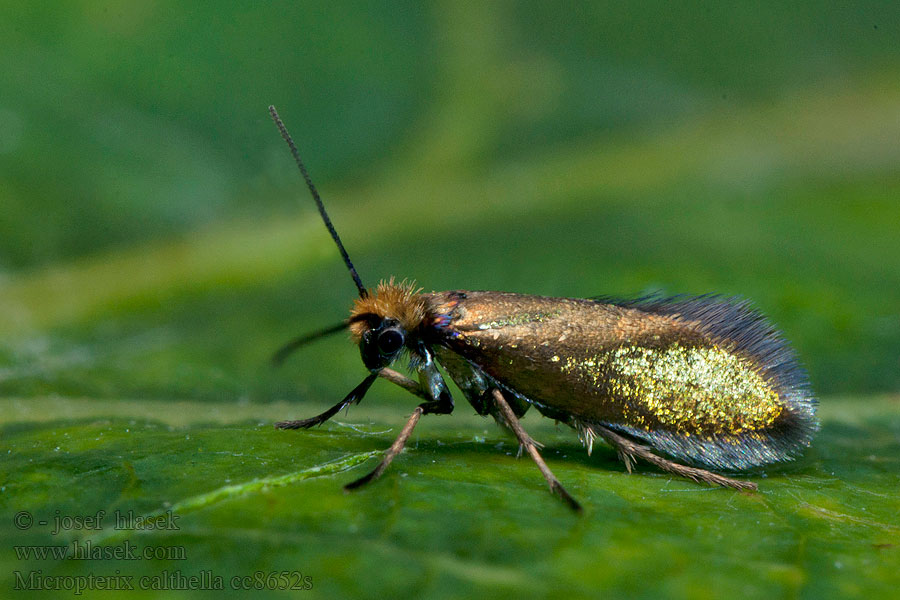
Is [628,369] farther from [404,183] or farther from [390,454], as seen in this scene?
[404,183]

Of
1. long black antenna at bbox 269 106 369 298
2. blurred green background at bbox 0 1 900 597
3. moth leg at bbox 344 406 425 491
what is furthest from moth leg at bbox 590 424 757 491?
long black antenna at bbox 269 106 369 298

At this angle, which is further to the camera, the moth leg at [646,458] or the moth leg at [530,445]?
the moth leg at [646,458]

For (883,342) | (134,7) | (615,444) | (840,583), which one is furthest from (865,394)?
(134,7)

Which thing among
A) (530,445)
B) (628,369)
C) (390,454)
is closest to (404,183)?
(628,369)

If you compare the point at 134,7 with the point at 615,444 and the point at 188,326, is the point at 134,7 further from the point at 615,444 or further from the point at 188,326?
the point at 615,444

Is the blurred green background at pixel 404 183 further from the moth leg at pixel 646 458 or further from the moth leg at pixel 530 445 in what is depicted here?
the moth leg at pixel 530 445

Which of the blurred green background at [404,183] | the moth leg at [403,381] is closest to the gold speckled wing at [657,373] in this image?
the blurred green background at [404,183]

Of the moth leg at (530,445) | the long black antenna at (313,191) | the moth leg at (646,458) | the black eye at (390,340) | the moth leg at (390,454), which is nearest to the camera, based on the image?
the moth leg at (390,454)
